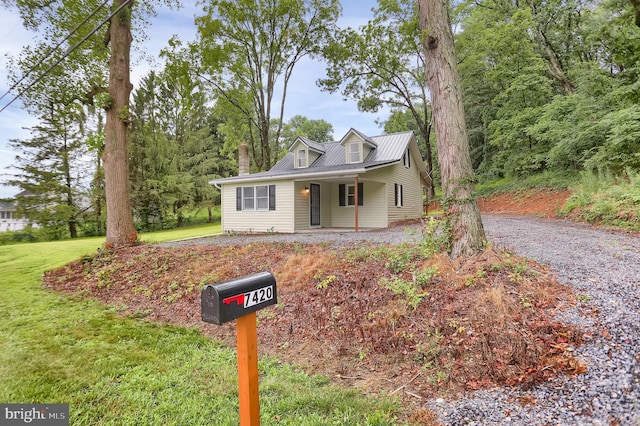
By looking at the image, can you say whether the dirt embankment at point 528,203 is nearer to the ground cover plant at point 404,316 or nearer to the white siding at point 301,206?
the white siding at point 301,206

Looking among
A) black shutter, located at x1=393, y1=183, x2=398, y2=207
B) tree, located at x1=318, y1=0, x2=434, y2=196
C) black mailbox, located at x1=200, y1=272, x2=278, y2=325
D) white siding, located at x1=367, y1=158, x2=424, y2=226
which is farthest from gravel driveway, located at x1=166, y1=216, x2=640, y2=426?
tree, located at x1=318, y1=0, x2=434, y2=196

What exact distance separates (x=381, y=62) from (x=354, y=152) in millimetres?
7714

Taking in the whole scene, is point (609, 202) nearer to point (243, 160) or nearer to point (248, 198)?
point (248, 198)

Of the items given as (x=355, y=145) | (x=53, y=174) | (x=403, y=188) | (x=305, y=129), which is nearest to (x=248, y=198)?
(x=355, y=145)

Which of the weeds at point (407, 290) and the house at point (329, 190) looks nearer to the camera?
the weeds at point (407, 290)

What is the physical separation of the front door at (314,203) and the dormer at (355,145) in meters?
2.02

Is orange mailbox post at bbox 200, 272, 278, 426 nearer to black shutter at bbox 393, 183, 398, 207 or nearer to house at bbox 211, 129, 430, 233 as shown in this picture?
house at bbox 211, 129, 430, 233

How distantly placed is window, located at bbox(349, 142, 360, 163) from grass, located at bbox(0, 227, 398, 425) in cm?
1175

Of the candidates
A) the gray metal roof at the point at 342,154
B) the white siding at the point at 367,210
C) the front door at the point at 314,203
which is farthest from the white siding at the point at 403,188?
the front door at the point at 314,203

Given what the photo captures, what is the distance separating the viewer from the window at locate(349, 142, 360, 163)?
14492 millimetres

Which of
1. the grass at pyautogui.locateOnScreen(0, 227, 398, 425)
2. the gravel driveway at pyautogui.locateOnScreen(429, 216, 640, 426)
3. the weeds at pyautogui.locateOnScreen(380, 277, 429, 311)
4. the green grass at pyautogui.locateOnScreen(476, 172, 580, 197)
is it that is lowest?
the grass at pyautogui.locateOnScreen(0, 227, 398, 425)

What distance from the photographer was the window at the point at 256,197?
13.6m

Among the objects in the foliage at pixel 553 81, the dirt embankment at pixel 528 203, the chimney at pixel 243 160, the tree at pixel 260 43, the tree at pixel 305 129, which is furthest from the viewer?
the tree at pixel 305 129

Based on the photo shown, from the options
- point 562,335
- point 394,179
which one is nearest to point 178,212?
point 394,179
